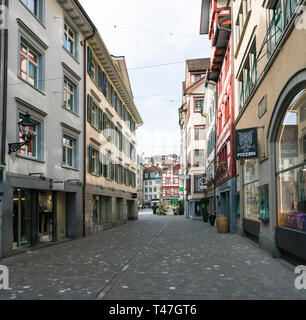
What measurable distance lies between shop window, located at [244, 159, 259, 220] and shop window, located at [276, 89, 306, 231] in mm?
3163

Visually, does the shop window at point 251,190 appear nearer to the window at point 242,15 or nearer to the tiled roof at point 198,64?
the window at point 242,15

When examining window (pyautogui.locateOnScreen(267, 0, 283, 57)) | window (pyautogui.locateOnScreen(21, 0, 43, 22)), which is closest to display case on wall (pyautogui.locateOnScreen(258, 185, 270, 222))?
window (pyautogui.locateOnScreen(267, 0, 283, 57))

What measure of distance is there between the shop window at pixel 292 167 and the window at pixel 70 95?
10.5 metres

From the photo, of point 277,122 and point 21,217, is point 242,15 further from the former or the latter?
point 21,217

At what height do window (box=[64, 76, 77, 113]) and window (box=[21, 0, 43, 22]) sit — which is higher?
window (box=[21, 0, 43, 22])

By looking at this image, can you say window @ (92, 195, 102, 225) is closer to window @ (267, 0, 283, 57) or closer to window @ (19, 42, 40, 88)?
window @ (19, 42, 40, 88)

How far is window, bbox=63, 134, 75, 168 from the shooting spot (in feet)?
57.2

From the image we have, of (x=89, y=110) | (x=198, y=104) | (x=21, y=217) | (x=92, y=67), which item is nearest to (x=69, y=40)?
(x=92, y=67)

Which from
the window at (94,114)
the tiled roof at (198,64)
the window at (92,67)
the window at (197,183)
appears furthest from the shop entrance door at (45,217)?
the tiled roof at (198,64)

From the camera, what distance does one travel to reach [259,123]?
12.9 m

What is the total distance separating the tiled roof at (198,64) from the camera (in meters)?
45.3

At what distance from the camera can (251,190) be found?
15.1 metres
